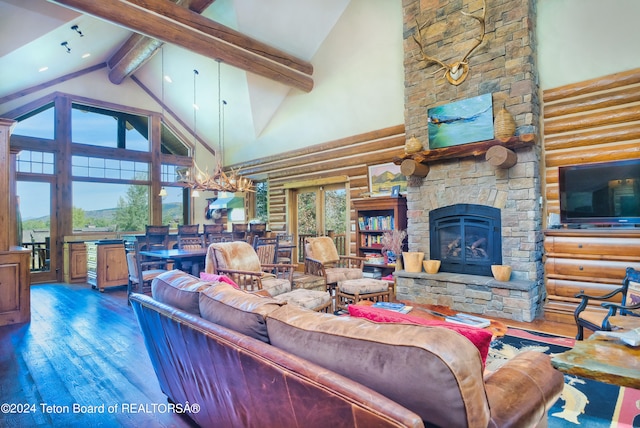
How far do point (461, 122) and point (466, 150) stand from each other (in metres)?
0.44

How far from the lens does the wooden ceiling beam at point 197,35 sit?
441 cm

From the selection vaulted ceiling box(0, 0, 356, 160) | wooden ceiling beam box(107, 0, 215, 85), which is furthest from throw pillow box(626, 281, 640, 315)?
wooden ceiling beam box(107, 0, 215, 85)

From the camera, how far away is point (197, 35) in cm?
524

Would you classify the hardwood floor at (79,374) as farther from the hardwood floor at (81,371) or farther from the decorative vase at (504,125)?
the decorative vase at (504,125)

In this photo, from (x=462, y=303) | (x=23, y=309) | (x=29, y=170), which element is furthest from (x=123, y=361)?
(x=29, y=170)

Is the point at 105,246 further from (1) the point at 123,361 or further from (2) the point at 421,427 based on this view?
(2) the point at 421,427

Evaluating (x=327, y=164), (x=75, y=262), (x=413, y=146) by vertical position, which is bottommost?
(x=75, y=262)

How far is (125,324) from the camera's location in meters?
3.95

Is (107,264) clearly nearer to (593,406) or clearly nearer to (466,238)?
(466,238)

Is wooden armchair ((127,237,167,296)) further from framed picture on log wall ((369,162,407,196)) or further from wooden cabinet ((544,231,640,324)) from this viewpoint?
wooden cabinet ((544,231,640,324))

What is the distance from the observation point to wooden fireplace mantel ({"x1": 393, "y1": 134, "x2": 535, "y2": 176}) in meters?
3.92

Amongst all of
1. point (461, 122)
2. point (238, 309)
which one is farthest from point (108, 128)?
point (238, 309)

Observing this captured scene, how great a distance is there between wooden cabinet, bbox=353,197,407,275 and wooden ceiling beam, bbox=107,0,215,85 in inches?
171

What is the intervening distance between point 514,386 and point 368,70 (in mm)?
5785
